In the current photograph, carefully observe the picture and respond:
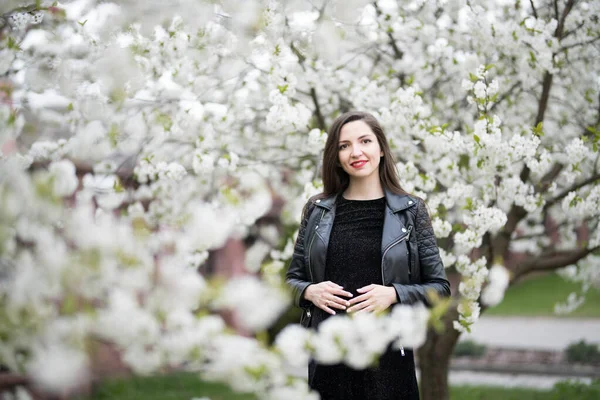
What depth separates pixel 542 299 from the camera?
17844mm

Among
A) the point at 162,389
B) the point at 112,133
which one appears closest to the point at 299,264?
the point at 112,133

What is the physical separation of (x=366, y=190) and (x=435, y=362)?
2.63 metres

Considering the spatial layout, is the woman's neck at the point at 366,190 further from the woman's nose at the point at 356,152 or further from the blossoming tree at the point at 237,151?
the blossoming tree at the point at 237,151

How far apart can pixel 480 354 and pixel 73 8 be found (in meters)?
8.64

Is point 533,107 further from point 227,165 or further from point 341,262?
point 341,262

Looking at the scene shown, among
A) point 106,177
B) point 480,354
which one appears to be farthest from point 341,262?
point 480,354

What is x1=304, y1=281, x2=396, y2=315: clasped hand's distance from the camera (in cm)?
237

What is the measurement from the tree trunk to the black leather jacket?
90.5 inches

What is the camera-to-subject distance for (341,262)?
2.62 m

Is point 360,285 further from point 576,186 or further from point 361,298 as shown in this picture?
point 576,186

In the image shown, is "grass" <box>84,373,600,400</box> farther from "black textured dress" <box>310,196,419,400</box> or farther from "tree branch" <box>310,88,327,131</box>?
"black textured dress" <box>310,196,419,400</box>

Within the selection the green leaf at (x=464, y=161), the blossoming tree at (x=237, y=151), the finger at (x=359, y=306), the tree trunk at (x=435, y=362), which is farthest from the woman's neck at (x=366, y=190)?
the tree trunk at (x=435, y=362)

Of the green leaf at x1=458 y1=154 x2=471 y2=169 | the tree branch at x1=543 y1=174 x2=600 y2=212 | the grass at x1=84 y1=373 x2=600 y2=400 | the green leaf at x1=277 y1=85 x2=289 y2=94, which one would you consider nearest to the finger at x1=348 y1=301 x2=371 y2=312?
the green leaf at x1=277 y1=85 x2=289 y2=94

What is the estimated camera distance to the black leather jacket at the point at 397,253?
8.23 feet
